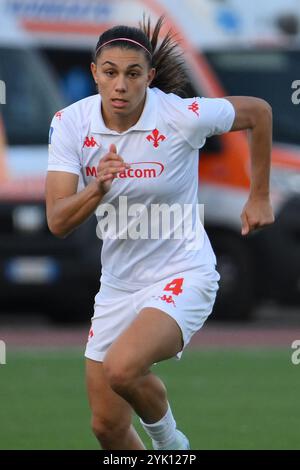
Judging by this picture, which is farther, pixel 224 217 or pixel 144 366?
pixel 224 217

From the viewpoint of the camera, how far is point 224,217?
1642cm

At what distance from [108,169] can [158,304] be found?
31.5 inches

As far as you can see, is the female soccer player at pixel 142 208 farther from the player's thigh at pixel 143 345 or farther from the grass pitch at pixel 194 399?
the grass pitch at pixel 194 399

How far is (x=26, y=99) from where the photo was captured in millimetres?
15906

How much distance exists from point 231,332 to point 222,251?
3.82 feet

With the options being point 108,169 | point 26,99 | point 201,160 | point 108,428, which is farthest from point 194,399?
point 26,99

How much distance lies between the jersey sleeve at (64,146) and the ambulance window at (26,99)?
340 inches

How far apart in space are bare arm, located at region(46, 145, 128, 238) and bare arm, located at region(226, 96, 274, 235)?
0.92 metres

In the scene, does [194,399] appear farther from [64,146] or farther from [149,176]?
[64,146]

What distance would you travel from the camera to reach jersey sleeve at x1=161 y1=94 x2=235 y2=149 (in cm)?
714

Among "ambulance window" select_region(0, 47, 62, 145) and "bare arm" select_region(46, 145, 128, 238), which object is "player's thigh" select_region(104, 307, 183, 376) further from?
"ambulance window" select_region(0, 47, 62, 145)

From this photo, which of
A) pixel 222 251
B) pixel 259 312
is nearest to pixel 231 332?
pixel 222 251

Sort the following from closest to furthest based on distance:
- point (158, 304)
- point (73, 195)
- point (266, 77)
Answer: point (73, 195) → point (158, 304) → point (266, 77)
